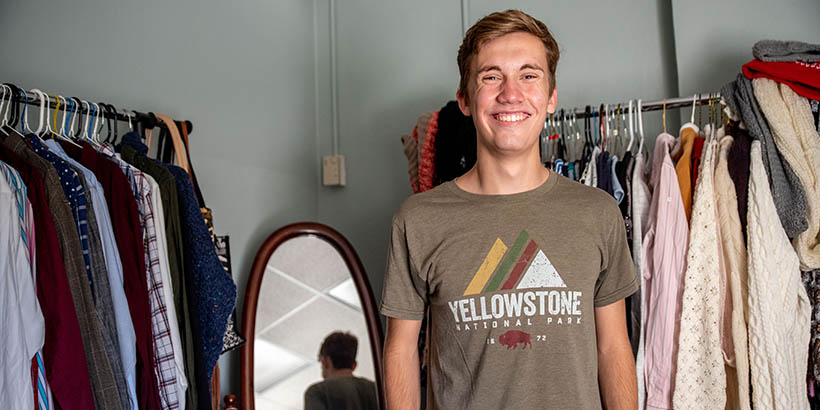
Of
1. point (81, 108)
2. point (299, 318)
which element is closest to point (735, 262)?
point (299, 318)

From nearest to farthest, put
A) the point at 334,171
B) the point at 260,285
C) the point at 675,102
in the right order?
the point at 675,102
the point at 260,285
the point at 334,171

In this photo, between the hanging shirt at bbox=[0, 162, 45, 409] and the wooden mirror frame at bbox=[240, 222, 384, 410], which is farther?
the wooden mirror frame at bbox=[240, 222, 384, 410]

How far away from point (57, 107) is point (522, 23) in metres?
1.07

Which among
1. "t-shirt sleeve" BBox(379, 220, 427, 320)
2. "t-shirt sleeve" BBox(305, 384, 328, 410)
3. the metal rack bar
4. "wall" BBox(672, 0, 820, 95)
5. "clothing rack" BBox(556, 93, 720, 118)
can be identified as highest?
"wall" BBox(672, 0, 820, 95)

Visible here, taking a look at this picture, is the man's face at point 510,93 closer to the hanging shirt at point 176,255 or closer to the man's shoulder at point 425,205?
the man's shoulder at point 425,205

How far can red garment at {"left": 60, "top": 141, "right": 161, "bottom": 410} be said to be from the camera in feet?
4.34

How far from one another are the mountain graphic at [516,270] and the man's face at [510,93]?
0.19 metres

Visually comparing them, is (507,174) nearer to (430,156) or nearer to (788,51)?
(430,156)

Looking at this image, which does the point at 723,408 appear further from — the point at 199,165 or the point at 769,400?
the point at 199,165

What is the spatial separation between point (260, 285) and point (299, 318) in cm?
19

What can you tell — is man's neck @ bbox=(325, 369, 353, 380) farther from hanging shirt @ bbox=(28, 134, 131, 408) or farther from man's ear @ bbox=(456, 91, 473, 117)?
man's ear @ bbox=(456, 91, 473, 117)

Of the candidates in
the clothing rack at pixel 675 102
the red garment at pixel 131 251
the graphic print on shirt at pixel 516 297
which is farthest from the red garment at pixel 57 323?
the clothing rack at pixel 675 102

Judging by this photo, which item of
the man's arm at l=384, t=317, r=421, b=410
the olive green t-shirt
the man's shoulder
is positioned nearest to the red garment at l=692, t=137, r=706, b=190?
the olive green t-shirt

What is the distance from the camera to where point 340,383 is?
7.25ft
